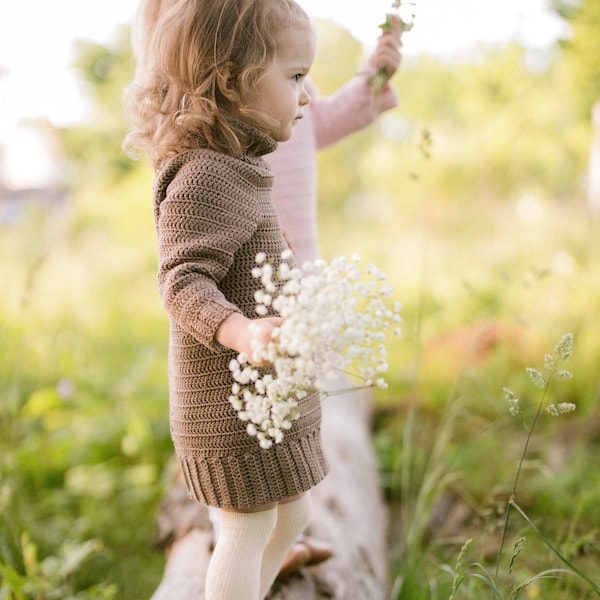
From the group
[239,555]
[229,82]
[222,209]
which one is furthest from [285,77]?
[239,555]

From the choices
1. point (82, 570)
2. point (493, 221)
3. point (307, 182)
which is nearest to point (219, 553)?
point (307, 182)

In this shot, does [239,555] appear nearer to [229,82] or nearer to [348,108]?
[229,82]

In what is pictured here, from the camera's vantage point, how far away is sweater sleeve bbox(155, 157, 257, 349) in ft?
4.17

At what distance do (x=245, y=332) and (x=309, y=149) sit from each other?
87 cm

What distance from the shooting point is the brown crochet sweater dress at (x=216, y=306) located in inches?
51.8

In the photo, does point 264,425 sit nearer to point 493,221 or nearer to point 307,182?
point 307,182

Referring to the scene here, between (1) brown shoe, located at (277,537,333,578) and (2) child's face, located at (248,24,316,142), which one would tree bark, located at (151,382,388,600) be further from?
(2) child's face, located at (248,24,316,142)

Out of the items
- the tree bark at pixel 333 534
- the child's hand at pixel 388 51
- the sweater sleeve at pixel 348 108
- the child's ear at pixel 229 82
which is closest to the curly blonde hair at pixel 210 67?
the child's ear at pixel 229 82

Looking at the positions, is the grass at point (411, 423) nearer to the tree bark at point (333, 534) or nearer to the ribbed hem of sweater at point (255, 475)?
the tree bark at point (333, 534)

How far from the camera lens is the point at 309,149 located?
76.4 inches

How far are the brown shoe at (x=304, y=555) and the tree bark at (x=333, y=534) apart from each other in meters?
0.03

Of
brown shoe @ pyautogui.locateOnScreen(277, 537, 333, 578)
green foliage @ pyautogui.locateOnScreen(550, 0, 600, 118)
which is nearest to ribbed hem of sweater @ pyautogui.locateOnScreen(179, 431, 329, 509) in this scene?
brown shoe @ pyautogui.locateOnScreen(277, 537, 333, 578)

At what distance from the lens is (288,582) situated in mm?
1887

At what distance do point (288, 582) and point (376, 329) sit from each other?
103 cm
